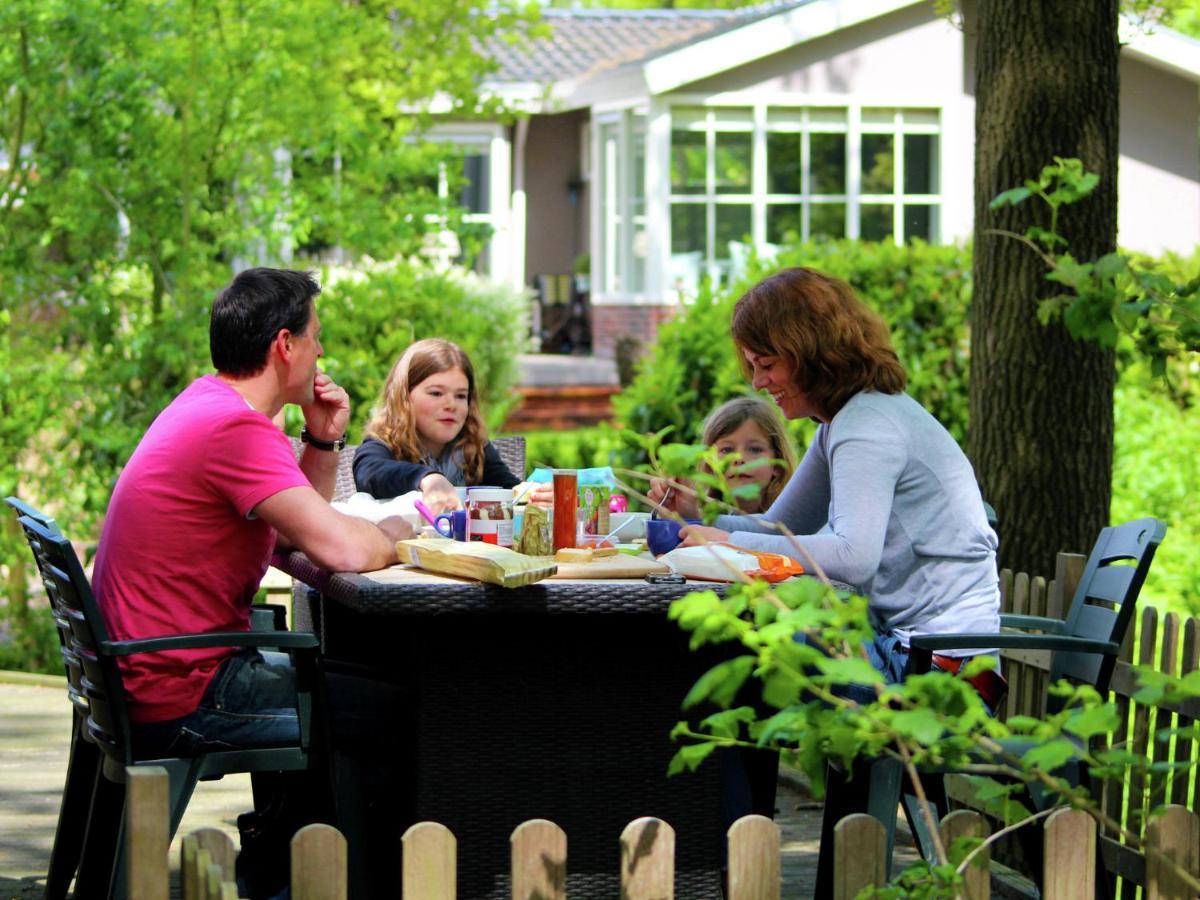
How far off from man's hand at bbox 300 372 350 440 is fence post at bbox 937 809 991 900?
2219 mm

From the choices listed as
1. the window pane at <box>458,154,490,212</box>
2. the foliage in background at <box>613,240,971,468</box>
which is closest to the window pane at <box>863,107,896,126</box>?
the window pane at <box>458,154,490,212</box>

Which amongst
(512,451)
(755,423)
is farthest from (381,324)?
(755,423)

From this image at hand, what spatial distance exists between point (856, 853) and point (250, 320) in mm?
1988

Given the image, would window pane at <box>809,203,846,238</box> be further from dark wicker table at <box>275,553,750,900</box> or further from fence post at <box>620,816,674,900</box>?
fence post at <box>620,816,674,900</box>

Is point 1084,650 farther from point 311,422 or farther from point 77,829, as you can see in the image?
point 77,829

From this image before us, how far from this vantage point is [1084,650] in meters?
3.91

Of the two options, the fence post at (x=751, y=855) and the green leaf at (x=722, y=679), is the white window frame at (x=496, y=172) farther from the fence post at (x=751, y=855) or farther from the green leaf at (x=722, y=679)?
the green leaf at (x=722, y=679)

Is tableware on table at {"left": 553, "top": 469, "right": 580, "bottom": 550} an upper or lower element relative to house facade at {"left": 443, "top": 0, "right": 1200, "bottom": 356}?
lower

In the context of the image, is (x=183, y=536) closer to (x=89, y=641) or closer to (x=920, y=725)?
(x=89, y=641)

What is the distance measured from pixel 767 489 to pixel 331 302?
4.64m

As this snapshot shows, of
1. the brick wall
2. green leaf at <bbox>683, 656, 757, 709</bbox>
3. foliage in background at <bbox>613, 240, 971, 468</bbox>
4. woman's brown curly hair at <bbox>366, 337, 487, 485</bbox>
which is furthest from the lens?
the brick wall

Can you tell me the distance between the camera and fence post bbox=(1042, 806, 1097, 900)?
2.70 m

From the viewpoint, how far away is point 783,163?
20188 millimetres

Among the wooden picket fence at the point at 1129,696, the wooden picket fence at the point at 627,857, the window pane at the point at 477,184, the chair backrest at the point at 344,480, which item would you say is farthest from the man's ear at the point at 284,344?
the window pane at the point at 477,184
